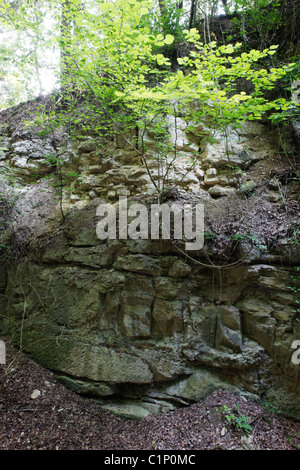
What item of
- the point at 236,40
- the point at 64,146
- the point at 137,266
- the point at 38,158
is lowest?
the point at 137,266

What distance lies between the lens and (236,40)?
606cm

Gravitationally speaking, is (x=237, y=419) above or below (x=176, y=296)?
below

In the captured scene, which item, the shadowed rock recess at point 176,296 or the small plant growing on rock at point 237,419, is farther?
the shadowed rock recess at point 176,296

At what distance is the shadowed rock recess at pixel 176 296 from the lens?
3.52m

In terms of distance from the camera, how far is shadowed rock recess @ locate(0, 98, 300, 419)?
352cm

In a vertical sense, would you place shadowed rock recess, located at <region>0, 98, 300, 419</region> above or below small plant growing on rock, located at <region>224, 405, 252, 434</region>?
above

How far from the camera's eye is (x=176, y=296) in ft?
12.7

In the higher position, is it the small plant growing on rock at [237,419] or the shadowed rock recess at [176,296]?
the shadowed rock recess at [176,296]

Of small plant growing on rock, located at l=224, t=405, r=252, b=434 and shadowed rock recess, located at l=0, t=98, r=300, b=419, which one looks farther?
shadowed rock recess, located at l=0, t=98, r=300, b=419

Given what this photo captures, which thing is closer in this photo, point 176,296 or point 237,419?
point 237,419

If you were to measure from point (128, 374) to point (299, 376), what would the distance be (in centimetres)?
259
